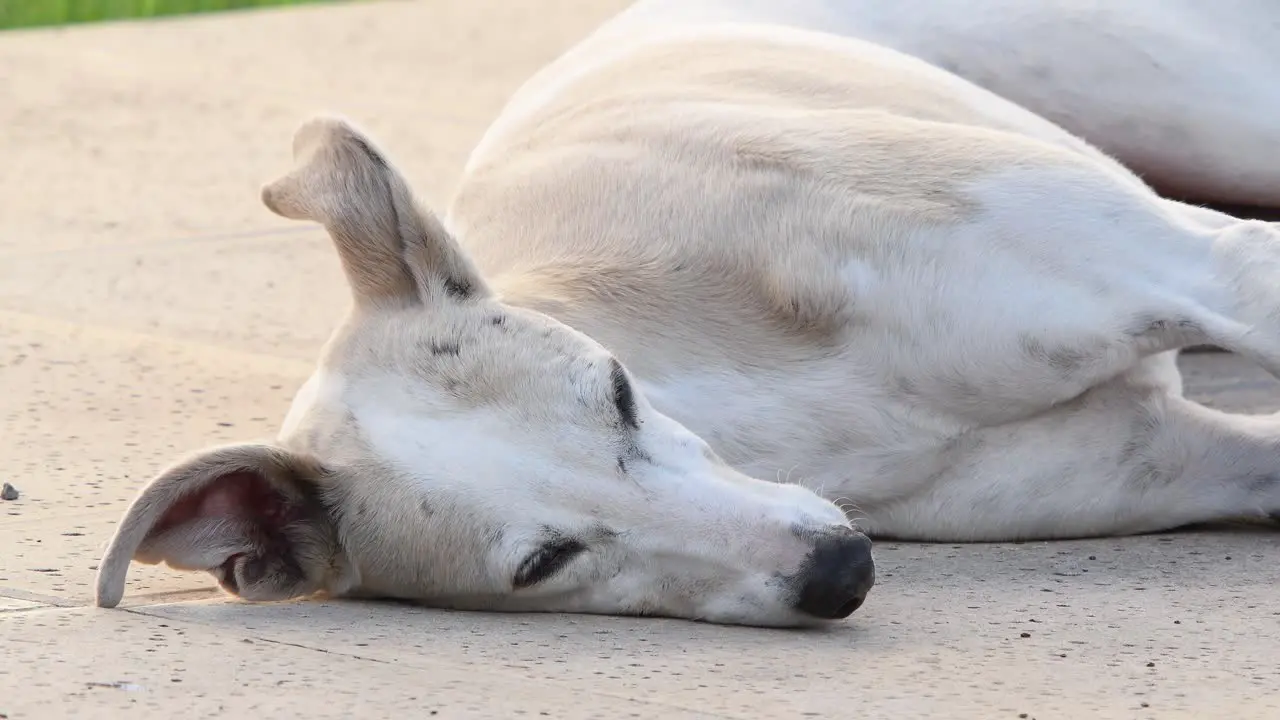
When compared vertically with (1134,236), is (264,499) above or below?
below

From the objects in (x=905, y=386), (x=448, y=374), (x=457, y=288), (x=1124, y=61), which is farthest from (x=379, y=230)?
(x=1124, y=61)

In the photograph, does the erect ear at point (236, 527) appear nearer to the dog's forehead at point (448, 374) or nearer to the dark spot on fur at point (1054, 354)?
the dog's forehead at point (448, 374)

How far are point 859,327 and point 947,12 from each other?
5.10 feet

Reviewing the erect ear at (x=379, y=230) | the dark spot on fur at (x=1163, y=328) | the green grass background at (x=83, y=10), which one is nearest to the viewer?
the erect ear at (x=379, y=230)

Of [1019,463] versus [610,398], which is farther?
[1019,463]

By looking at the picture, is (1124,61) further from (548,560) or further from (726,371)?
(548,560)

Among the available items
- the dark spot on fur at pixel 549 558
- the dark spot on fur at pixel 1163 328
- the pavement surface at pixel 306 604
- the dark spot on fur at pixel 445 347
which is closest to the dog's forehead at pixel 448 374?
the dark spot on fur at pixel 445 347

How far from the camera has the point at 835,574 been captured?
311 centimetres

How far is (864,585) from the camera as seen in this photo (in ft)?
10.3

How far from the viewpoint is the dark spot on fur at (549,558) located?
3.15 metres

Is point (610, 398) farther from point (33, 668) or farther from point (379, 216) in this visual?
point (33, 668)

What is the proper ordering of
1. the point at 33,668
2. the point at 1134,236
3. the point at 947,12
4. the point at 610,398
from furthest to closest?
the point at 947,12
the point at 1134,236
the point at 610,398
the point at 33,668

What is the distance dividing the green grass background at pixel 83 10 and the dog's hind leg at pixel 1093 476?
24.4ft

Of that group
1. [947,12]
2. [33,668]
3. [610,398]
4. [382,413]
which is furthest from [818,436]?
[947,12]
